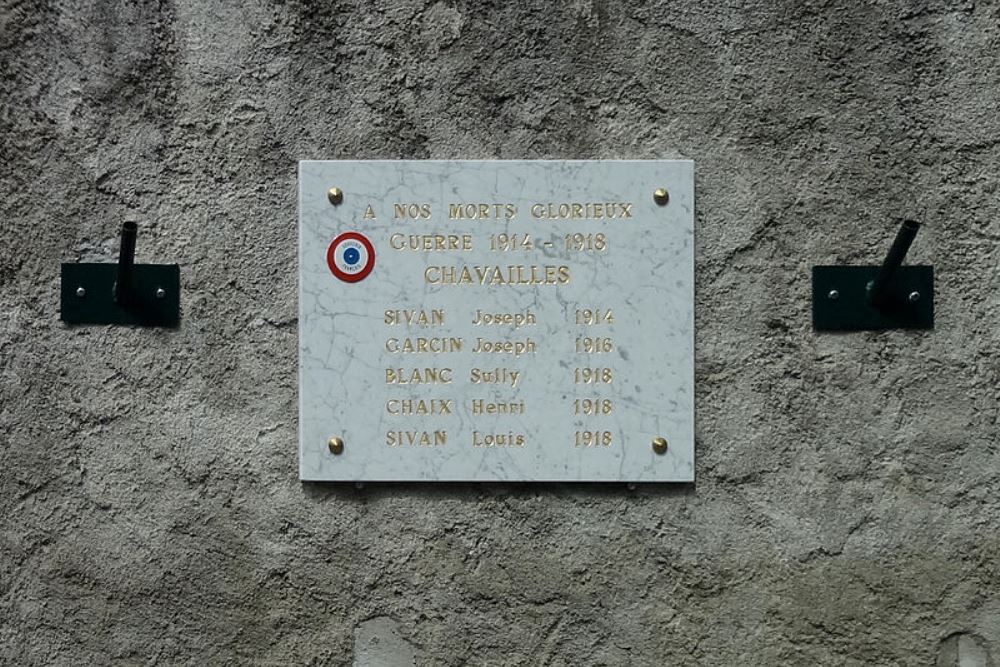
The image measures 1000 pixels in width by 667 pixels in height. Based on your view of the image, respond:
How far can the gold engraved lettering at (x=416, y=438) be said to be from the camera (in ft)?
6.74

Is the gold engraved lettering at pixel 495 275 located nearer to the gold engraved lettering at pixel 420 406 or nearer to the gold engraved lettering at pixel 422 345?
the gold engraved lettering at pixel 422 345

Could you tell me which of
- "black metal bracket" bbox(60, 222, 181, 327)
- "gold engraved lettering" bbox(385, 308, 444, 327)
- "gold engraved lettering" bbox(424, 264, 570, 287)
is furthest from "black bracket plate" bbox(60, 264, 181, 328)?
"gold engraved lettering" bbox(424, 264, 570, 287)

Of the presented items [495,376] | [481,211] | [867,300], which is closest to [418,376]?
[495,376]

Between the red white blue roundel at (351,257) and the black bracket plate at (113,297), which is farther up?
the red white blue roundel at (351,257)

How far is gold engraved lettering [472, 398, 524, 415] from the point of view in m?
2.05

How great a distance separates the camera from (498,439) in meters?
2.05

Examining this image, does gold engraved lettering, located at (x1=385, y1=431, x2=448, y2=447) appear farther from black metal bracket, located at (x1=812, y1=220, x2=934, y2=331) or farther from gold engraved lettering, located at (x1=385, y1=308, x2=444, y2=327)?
black metal bracket, located at (x1=812, y1=220, x2=934, y2=331)

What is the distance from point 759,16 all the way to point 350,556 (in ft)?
5.12

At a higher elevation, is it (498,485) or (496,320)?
(496,320)

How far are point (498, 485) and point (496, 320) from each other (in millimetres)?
382

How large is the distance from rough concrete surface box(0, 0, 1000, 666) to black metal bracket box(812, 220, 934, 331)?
32 millimetres

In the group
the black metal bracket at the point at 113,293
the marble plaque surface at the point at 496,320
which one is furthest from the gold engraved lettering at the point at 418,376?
the black metal bracket at the point at 113,293

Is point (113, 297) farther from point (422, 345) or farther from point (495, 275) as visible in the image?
point (495, 275)

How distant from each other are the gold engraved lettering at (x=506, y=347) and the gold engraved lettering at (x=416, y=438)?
0.21 m
